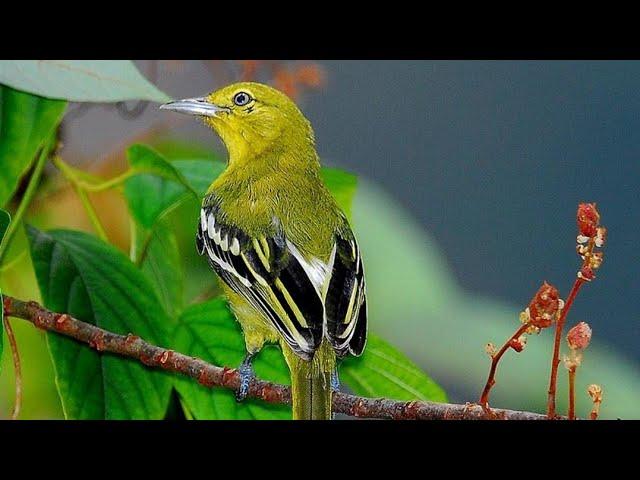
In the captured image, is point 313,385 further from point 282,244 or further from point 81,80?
point 81,80

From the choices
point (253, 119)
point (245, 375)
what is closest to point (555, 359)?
point (245, 375)

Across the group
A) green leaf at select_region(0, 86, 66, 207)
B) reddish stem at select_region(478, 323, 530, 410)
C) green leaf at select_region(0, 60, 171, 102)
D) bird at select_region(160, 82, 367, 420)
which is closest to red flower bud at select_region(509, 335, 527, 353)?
reddish stem at select_region(478, 323, 530, 410)

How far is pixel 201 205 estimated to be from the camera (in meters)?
0.94

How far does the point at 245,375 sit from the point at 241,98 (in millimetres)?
280

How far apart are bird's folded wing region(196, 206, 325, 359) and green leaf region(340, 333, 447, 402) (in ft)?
0.39

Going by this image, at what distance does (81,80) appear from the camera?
0.89 m

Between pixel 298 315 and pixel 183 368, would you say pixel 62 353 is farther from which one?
pixel 298 315

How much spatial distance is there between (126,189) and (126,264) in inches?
3.6

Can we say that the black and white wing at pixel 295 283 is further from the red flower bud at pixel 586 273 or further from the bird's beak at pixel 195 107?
the red flower bud at pixel 586 273

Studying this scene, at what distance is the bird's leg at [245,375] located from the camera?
845mm

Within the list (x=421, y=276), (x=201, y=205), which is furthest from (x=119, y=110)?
(x=421, y=276)

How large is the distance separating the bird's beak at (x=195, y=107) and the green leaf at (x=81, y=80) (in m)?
0.01

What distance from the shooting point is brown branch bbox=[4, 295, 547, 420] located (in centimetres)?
72
